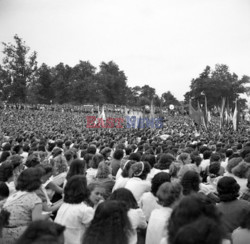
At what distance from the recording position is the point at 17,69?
66.4 m

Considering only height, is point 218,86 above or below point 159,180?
above

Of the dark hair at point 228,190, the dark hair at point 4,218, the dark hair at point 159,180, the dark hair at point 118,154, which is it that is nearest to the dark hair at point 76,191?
the dark hair at point 4,218

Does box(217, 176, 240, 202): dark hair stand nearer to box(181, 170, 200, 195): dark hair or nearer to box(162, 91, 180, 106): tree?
box(181, 170, 200, 195): dark hair

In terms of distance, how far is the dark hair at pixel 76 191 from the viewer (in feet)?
12.4

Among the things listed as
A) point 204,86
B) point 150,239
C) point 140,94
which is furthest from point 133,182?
point 140,94

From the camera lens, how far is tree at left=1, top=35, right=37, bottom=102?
65375 millimetres

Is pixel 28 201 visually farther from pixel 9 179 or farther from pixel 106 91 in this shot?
pixel 106 91

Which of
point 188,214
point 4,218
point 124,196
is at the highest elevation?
point 188,214

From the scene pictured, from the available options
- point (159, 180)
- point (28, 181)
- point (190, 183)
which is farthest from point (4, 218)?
point (190, 183)

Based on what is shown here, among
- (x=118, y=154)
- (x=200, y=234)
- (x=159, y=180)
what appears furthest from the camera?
(x=118, y=154)

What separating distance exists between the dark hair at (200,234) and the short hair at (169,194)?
5.31ft

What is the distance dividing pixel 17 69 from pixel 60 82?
25.4m

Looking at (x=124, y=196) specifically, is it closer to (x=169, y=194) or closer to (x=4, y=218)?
(x=169, y=194)

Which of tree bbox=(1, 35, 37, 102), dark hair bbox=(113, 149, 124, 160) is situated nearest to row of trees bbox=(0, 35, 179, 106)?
tree bbox=(1, 35, 37, 102)
